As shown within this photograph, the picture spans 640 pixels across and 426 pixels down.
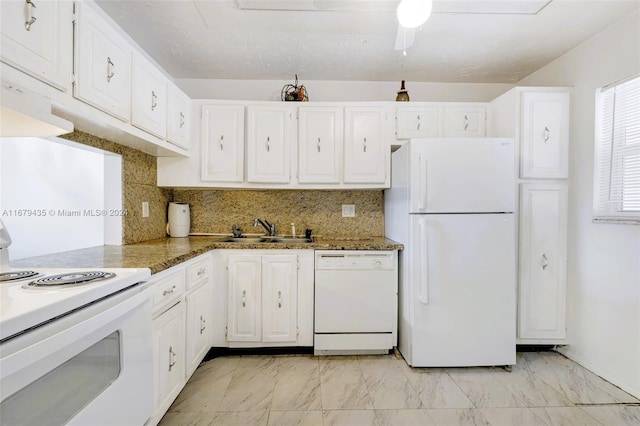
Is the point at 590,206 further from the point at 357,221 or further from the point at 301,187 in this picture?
the point at 301,187

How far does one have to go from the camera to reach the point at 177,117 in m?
2.25

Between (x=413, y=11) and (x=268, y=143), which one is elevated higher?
(x=413, y=11)

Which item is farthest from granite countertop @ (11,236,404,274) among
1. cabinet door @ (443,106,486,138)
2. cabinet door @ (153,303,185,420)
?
cabinet door @ (443,106,486,138)

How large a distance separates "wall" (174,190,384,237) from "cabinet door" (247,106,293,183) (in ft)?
1.29

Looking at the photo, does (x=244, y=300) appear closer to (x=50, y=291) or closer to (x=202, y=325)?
(x=202, y=325)

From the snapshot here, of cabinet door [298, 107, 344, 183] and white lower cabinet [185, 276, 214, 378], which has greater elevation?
cabinet door [298, 107, 344, 183]

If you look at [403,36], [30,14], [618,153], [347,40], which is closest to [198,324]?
[30,14]

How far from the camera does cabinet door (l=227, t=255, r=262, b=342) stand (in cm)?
228

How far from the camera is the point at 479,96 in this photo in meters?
2.99

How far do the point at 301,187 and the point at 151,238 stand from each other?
4.47 ft

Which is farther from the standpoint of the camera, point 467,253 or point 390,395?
point 467,253

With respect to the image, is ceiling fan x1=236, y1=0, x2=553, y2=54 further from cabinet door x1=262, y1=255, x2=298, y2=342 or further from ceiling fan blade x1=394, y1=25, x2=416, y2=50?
cabinet door x1=262, y1=255, x2=298, y2=342

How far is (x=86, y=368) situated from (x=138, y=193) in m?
1.70

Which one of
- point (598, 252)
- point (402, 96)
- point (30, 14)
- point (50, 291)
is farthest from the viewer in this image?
point (402, 96)
